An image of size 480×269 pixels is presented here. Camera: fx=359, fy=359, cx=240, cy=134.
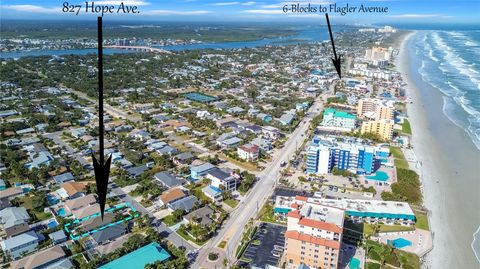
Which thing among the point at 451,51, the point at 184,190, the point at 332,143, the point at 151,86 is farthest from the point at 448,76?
the point at 184,190

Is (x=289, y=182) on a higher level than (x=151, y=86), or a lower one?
lower

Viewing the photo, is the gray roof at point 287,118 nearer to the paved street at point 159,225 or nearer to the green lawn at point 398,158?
the green lawn at point 398,158

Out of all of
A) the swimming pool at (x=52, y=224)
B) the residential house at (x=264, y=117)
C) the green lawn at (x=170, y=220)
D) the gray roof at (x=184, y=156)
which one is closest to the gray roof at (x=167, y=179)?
the gray roof at (x=184, y=156)

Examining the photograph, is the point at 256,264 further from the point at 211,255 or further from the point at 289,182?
the point at 289,182

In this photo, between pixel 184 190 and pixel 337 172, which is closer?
pixel 184 190

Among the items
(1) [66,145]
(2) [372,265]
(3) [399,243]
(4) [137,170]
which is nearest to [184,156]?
(4) [137,170]

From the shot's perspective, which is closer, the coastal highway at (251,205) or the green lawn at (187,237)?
the coastal highway at (251,205)

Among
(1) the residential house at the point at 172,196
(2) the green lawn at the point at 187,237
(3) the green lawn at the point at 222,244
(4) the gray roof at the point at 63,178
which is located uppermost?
(4) the gray roof at the point at 63,178
